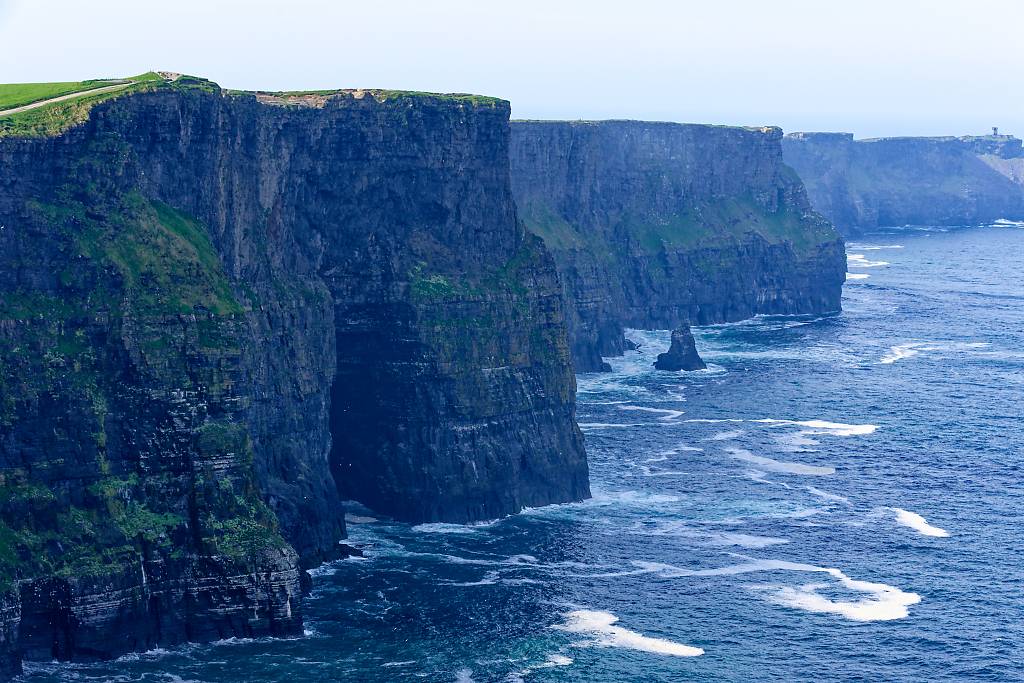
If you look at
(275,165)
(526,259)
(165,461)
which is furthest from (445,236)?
(165,461)

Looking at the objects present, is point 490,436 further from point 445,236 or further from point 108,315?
point 108,315

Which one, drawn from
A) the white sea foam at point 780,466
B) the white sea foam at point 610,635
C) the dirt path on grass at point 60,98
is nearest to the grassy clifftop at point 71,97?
the dirt path on grass at point 60,98

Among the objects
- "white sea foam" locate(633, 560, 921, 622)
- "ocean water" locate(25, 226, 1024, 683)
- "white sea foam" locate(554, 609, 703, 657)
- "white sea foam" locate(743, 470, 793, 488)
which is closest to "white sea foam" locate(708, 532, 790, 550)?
"ocean water" locate(25, 226, 1024, 683)

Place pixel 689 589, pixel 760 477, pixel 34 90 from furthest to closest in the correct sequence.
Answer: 1. pixel 760 477
2. pixel 34 90
3. pixel 689 589

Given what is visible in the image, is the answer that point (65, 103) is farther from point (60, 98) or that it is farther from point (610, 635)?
point (610, 635)

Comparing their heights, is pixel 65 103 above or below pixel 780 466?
above

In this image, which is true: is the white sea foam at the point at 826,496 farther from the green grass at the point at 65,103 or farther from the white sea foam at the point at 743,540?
the green grass at the point at 65,103

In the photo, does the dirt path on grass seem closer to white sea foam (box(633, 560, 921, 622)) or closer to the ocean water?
the ocean water

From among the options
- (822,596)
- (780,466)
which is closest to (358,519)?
(822,596)
